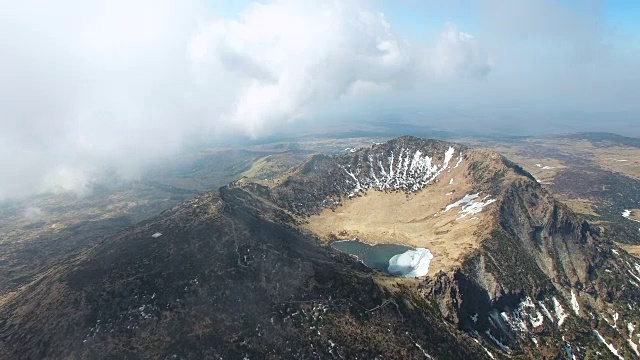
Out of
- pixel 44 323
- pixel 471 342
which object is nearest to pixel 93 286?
pixel 44 323

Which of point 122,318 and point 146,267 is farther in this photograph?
point 146,267

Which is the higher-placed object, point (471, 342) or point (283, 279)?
point (283, 279)

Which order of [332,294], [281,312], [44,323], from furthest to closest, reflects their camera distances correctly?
1. [332,294]
2. [281,312]
3. [44,323]

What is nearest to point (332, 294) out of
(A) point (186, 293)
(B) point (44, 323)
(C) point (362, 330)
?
(C) point (362, 330)

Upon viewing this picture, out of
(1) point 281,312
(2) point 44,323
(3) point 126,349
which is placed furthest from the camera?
(1) point 281,312

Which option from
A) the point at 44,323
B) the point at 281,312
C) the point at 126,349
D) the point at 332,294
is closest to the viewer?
the point at 126,349

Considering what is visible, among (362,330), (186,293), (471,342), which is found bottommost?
(471,342)

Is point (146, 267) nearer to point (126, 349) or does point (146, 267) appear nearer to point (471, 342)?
point (126, 349)

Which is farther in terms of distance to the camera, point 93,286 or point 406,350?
point 93,286

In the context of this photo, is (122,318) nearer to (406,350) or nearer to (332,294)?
(332,294)
